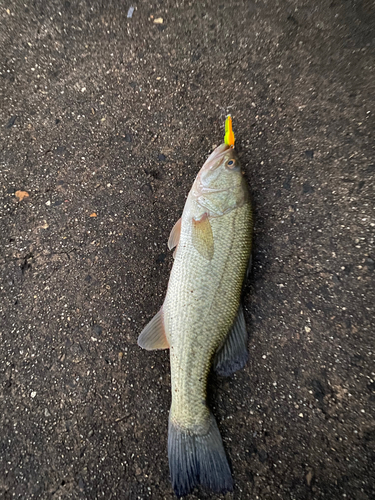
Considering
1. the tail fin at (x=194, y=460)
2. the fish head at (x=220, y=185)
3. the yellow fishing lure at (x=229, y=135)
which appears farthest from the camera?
the yellow fishing lure at (x=229, y=135)

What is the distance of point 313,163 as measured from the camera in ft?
7.82

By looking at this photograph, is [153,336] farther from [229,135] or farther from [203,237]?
[229,135]

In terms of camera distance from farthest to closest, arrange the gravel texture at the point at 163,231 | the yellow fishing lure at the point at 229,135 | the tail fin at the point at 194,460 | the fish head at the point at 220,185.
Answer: the yellow fishing lure at the point at 229,135 → the fish head at the point at 220,185 → the gravel texture at the point at 163,231 → the tail fin at the point at 194,460

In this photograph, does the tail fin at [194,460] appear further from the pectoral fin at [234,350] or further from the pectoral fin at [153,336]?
the pectoral fin at [153,336]

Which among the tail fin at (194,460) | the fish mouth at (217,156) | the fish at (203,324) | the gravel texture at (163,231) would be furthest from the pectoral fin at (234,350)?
the fish mouth at (217,156)

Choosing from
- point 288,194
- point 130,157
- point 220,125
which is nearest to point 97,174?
point 130,157

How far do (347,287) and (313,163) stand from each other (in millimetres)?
982

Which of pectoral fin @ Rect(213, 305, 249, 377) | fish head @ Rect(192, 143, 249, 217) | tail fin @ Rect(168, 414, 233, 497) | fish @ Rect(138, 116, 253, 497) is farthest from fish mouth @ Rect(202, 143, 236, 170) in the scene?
tail fin @ Rect(168, 414, 233, 497)

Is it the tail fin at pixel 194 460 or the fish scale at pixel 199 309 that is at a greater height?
the fish scale at pixel 199 309

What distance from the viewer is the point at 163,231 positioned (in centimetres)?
250

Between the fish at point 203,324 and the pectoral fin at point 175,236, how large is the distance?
8cm

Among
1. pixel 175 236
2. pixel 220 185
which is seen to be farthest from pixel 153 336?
pixel 220 185

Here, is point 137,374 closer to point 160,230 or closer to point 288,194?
point 160,230

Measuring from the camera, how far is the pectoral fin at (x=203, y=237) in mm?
2092
